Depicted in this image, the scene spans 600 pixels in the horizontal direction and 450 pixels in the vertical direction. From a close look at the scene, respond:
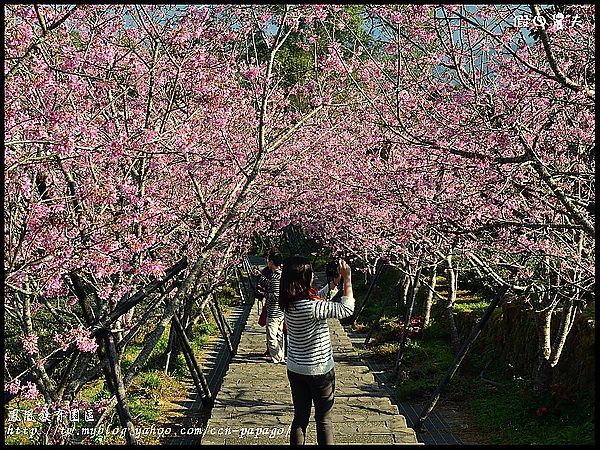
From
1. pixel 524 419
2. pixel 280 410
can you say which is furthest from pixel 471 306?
pixel 280 410

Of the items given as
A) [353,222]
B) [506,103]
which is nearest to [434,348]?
[353,222]

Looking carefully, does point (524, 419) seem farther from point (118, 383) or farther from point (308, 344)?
point (118, 383)

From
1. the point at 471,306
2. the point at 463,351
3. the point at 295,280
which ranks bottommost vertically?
the point at 471,306

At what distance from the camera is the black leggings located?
441 centimetres

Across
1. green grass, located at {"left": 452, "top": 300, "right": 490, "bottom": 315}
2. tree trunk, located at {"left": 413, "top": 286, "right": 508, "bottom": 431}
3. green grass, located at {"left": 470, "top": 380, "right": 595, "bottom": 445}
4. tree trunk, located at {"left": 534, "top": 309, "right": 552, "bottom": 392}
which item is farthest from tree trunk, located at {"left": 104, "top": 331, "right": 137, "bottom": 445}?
green grass, located at {"left": 452, "top": 300, "right": 490, "bottom": 315}

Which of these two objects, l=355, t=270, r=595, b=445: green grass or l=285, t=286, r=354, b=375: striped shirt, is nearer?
l=285, t=286, r=354, b=375: striped shirt

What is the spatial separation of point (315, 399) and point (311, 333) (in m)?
0.46

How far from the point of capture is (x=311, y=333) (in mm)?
4473

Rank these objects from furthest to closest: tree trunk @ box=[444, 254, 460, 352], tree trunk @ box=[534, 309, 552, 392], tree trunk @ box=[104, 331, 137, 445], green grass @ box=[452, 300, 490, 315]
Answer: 1. green grass @ box=[452, 300, 490, 315]
2. tree trunk @ box=[444, 254, 460, 352]
3. tree trunk @ box=[534, 309, 552, 392]
4. tree trunk @ box=[104, 331, 137, 445]

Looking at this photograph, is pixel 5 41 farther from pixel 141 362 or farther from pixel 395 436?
pixel 395 436

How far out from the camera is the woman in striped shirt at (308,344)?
174 inches

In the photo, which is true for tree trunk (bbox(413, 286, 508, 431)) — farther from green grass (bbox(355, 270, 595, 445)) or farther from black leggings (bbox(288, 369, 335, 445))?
black leggings (bbox(288, 369, 335, 445))

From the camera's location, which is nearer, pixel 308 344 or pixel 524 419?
pixel 308 344

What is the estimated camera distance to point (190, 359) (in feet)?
24.6
